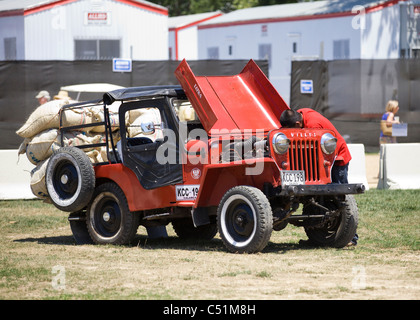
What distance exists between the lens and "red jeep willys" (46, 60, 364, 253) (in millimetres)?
9695

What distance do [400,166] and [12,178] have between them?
24.9 feet

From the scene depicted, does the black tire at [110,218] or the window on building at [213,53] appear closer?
the black tire at [110,218]

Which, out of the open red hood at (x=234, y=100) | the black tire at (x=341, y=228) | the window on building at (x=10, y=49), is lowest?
the black tire at (x=341, y=228)

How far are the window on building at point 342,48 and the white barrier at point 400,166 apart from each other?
14.0 m

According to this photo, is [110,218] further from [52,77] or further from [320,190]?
[52,77]

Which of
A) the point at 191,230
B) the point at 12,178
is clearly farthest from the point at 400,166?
the point at 12,178

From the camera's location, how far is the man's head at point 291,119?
10.1 m

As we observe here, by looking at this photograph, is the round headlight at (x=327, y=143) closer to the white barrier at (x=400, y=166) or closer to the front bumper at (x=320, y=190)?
the front bumper at (x=320, y=190)

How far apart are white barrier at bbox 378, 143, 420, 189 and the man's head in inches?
287

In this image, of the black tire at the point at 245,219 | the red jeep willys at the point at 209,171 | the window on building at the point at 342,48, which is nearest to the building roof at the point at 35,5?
the window on building at the point at 342,48

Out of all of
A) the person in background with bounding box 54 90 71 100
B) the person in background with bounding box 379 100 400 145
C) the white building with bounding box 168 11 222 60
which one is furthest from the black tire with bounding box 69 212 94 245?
the white building with bounding box 168 11 222 60

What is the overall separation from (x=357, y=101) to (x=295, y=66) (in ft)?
7.32

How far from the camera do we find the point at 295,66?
25.2 metres
